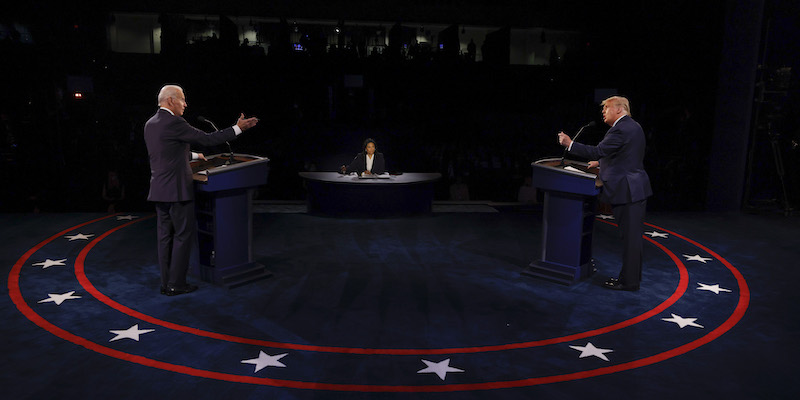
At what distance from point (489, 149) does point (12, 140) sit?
878 centimetres

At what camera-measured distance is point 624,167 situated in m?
4.86

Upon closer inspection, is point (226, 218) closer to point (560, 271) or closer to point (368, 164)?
point (560, 271)

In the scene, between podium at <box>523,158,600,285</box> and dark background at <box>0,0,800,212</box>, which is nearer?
podium at <box>523,158,600,285</box>

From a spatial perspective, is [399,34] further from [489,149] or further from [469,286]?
[469,286]

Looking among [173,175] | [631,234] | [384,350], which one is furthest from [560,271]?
[173,175]

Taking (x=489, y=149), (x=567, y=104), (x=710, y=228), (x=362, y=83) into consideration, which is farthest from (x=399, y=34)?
(x=710, y=228)

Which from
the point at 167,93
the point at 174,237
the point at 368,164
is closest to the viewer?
the point at 167,93

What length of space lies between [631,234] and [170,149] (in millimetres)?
4143

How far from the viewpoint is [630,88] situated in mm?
10711

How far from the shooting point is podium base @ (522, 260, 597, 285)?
5.34m

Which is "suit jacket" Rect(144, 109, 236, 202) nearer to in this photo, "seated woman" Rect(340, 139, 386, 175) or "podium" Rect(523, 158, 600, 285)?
"podium" Rect(523, 158, 600, 285)

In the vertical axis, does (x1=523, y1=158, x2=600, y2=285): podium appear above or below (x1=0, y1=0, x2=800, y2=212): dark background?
below

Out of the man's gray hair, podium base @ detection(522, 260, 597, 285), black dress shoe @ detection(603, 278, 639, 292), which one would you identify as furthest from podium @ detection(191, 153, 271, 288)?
black dress shoe @ detection(603, 278, 639, 292)

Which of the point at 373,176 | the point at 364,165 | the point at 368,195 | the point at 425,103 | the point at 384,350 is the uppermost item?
the point at 425,103
